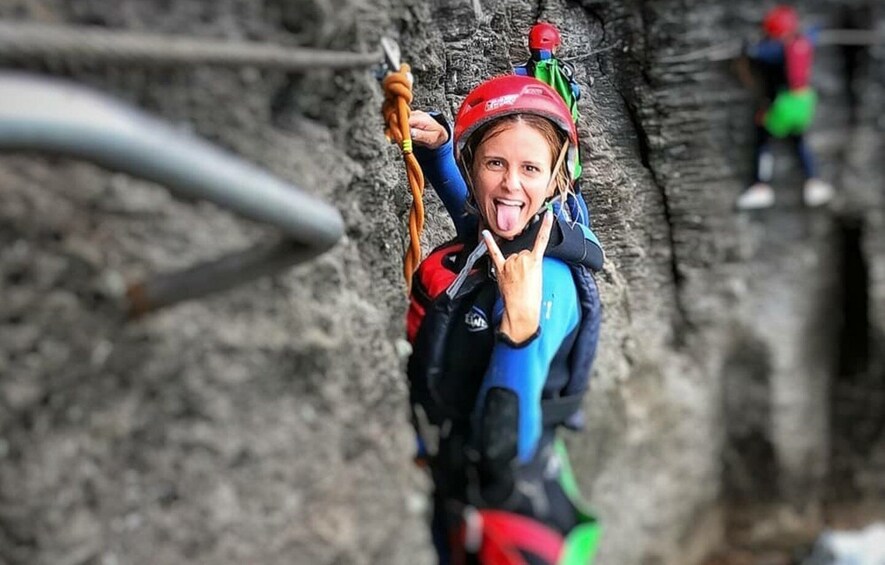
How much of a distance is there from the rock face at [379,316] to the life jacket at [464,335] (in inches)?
0.9

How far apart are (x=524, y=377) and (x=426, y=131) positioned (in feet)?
0.68

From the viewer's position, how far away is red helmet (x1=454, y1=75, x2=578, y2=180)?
0.49 m

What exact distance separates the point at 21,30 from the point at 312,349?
255 millimetres

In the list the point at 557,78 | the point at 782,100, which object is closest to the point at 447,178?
the point at 557,78

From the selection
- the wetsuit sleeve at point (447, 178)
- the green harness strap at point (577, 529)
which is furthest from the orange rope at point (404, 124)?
the green harness strap at point (577, 529)

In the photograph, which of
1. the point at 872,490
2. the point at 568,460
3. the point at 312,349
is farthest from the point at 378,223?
the point at 872,490

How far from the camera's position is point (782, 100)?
0.49 metres

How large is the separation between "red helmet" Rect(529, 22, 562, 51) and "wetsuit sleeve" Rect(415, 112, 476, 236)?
92 mm

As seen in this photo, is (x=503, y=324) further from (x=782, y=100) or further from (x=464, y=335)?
(x=782, y=100)

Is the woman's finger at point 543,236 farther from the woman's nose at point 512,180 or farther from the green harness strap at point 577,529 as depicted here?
the green harness strap at point 577,529

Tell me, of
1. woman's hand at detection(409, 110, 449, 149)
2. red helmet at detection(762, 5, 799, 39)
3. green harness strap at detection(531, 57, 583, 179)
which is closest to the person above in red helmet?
red helmet at detection(762, 5, 799, 39)

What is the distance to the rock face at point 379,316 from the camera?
38cm

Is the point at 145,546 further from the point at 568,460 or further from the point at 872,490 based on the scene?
the point at 872,490

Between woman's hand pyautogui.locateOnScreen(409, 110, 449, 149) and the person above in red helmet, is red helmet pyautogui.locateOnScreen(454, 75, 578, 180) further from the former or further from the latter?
the person above in red helmet
